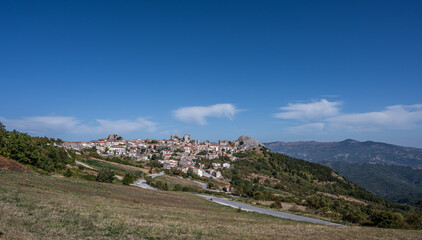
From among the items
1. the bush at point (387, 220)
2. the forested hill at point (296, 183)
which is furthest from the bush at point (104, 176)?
the bush at point (387, 220)

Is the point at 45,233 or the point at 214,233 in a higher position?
the point at 45,233

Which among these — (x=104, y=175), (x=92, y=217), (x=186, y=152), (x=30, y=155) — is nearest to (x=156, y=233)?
(x=92, y=217)

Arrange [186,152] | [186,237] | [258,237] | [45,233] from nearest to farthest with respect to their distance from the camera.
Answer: [45,233] < [186,237] < [258,237] < [186,152]

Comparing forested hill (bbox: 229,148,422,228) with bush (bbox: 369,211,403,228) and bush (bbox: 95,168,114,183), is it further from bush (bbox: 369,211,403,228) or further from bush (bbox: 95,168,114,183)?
bush (bbox: 369,211,403,228)

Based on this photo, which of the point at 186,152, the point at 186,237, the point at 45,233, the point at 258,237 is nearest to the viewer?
the point at 45,233

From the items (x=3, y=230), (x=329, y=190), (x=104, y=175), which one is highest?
(x=3, y=230)

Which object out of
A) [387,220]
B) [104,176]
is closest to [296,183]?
[387,220]

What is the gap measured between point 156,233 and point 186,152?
17554cm

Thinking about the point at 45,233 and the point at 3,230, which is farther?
the point at 45,233

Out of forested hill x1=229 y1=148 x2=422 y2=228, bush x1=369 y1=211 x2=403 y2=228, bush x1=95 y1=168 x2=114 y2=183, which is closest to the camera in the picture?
bush x1=369 y1=211 x2=403 y2=228

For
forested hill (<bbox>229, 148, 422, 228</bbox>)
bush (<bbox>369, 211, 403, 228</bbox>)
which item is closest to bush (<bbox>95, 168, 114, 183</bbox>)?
forested hill (<bbox>229, 148, 422, 228</bbox>)

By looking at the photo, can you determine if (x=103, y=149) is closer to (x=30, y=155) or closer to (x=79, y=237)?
(x=30, y=155)

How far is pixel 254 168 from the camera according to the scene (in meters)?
152

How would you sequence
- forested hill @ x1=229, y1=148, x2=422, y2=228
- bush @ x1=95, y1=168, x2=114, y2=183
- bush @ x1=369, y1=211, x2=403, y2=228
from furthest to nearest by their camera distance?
forested hill @ x1=229, y1=148, x2=422, y2=228
bush @ x1=95, y1=168, x2=114, y2=183
bush @ x1=369, y1=211, x2=403, y2=228
